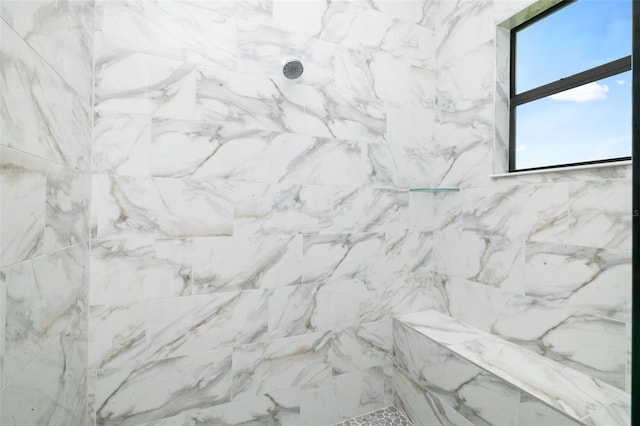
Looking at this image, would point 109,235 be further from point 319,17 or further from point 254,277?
point 319,17

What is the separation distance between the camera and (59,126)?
848mm

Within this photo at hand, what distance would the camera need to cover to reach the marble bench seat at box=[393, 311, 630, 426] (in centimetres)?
99

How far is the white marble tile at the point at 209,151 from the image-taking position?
1243mm

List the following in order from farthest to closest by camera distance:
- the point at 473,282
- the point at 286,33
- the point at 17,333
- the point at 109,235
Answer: the point at 473,282 → the point at 286,33 → the point at 109,235 → the point at 17,333

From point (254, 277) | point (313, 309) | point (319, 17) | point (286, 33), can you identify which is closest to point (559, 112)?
point (319, 17)

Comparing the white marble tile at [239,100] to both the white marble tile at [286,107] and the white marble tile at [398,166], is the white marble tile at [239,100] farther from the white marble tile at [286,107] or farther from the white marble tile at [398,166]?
the white marble tile at [398,166]

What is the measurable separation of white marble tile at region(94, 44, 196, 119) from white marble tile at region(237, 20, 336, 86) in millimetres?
279

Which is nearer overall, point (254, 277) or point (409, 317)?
point (254, 277)

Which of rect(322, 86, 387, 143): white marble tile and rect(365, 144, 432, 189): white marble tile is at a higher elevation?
rect(322, 86, 387, 143): white marble tile

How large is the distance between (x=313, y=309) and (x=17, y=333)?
111cm

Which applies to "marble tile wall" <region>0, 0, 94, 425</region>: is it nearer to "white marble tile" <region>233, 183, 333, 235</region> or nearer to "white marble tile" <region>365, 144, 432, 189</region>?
"white marble tile" <region>233, 183, 333, 235</region>

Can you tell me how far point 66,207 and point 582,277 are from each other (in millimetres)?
1884

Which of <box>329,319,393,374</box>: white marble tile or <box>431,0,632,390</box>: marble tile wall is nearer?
<box>431,0,632,390</box>: marble tile wall

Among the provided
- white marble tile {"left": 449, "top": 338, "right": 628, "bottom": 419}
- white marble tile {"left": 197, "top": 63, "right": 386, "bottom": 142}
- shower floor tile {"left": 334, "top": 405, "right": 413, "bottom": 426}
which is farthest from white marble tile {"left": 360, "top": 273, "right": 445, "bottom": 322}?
white marble tile {"left": 197, "top": 63, "right": 386, "bottom": 142}
